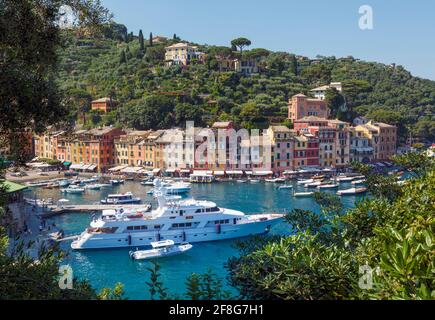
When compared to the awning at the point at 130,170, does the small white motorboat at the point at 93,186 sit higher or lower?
lower

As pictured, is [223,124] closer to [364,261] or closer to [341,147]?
[341,147]

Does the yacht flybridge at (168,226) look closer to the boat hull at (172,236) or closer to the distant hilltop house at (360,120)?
the boat hull at (172,236)

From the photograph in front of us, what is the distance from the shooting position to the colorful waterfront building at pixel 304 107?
4721 cm

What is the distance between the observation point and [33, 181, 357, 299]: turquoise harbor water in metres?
14.2

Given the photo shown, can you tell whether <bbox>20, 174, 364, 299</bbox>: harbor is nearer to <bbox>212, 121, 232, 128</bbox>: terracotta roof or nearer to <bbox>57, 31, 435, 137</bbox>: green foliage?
<bbox>212, 121, 232, 128</bbox>: terracotta roof

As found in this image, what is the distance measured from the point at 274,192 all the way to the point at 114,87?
31749mm

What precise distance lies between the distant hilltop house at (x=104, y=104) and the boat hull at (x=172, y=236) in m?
34.2

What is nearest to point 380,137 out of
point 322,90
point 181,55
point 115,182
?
point 322,90

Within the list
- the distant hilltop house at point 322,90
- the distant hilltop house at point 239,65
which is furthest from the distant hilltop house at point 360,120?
the distant hilltop house at point 239,65

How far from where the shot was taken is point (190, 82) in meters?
54.2

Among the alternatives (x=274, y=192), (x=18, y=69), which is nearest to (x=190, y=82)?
(x=274, y=192)

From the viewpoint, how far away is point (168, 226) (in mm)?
18719

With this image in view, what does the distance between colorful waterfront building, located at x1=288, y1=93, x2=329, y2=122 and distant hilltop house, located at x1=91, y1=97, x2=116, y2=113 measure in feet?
63.9
